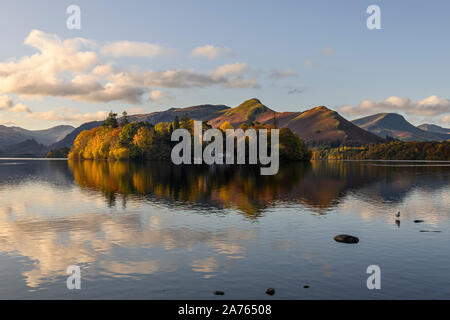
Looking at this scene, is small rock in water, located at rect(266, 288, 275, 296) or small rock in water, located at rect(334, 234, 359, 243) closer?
small rock in water, located at rect(266, 288, 275, 296)

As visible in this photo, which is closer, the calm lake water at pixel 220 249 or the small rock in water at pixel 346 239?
the calm lake water at pixel 220 249

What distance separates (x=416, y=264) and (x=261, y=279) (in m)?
14.8

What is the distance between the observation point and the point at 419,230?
153 ft

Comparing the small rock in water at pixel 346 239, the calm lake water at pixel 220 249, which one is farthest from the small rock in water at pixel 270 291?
the small rock in water at pixel 346 239

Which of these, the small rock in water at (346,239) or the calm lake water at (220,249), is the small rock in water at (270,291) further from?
the small rock in water at (346,239)

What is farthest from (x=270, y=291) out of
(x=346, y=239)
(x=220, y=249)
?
(x=346, y=239)

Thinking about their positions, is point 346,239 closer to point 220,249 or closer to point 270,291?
point 220,249

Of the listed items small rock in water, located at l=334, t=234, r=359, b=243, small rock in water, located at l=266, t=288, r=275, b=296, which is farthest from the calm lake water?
small rock in water, located at l=334, t=234, r=359, b=243

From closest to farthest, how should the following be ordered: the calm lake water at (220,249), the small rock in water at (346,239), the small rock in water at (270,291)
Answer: the small rock in water at (270,291), the calm lake water at (220,249), the small rock in water at (346,239)

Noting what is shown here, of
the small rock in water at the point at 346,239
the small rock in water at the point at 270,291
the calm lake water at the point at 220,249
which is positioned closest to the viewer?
the small rock in water at the point at 270,291

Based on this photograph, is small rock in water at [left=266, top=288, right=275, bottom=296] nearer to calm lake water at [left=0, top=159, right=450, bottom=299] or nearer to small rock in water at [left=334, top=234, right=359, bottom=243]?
calm lake water at [left=0, top=159, right=450, bottom=299]

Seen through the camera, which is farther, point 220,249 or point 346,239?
point 346,239
